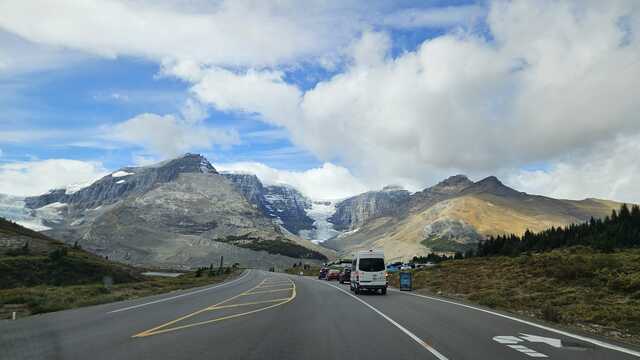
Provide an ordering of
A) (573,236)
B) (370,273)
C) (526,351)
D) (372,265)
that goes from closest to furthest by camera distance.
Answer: (526,351) < (370,273) < (372,265) < (573,236)

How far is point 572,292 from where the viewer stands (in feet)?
93.1

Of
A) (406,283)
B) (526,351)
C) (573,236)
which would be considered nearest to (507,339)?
(526,351)

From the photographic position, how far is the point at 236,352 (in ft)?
38.2

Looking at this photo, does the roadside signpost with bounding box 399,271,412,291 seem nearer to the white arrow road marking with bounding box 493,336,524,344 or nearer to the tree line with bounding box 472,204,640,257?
the white arrow road marking with bounding box 493,336,524,344

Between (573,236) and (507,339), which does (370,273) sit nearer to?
(507,339)

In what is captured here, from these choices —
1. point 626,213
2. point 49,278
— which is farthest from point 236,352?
point 626,213

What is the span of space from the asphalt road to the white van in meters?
14.6

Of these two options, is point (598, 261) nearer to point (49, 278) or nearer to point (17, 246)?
point (49, 278)

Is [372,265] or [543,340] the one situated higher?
[372,265]

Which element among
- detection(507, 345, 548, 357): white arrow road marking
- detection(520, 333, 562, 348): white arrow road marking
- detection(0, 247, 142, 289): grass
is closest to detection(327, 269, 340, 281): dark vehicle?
detection(0, 247, 142, 289): grass

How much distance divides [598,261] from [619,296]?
13594 mm

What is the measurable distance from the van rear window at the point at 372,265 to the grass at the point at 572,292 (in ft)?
17.1

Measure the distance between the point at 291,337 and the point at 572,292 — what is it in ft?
65.6

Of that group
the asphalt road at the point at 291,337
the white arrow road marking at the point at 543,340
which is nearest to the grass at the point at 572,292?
the white arrow road marking at the point at 543,340
